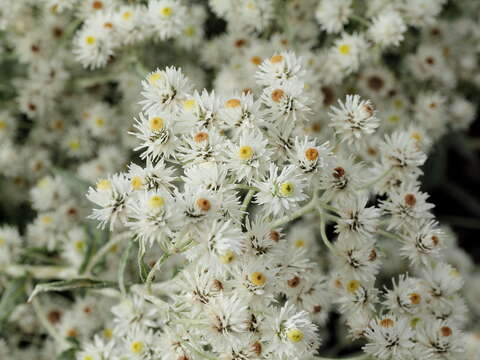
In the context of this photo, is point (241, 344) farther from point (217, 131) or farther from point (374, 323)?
point (217, 131)

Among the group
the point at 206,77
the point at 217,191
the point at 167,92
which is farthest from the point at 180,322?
the point at 206,77

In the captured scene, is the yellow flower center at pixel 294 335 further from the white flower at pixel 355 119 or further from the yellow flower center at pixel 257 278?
the white flower at pixel 355 119

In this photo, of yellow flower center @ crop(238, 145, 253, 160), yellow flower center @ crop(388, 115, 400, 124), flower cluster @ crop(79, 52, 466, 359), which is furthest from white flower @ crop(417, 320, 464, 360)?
yellow flower center @ crop(388, 115, 400, 124)

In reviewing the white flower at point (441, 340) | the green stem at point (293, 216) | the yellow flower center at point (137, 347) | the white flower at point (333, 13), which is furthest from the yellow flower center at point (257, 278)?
the white flower at point (333, 13)

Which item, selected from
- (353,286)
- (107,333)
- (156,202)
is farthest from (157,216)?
(107,333)

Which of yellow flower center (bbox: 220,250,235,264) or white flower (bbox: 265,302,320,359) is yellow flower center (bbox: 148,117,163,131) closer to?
yellow flower center (bbox: 220,250,235,264)

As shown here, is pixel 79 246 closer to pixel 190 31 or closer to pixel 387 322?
pixel 190 31
